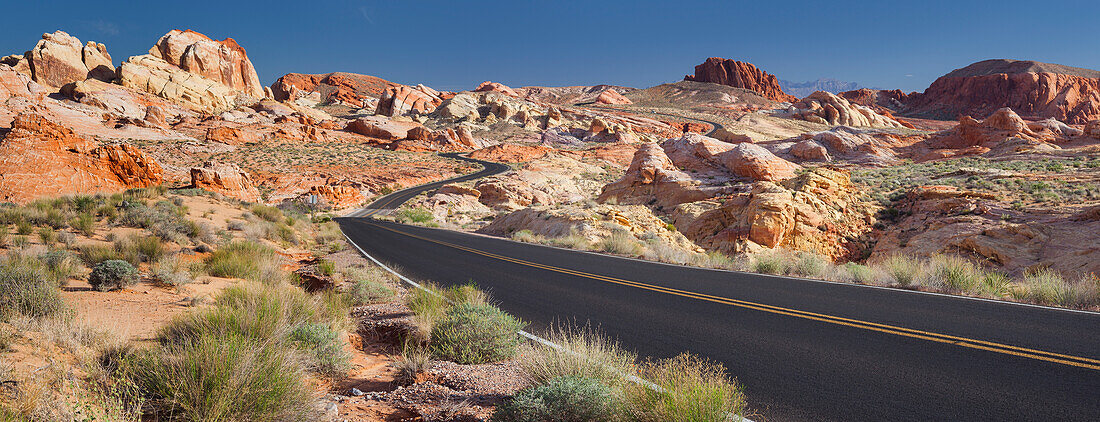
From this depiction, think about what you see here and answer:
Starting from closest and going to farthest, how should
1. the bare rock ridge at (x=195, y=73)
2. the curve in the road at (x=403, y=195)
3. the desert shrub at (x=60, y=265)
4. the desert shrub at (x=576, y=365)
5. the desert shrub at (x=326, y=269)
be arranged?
the desert shrub at (x=576, y=365) → the desert shrub at (x=60, y=265) → the desert shrub at (x=326, y=269) → the curve in the road at (x=403, y=195) → the bare rock ridge at (x=195, y=73)

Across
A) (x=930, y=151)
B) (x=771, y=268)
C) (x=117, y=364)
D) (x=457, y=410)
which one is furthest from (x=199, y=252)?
(x=930, y=151)

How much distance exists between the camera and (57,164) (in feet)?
58.2

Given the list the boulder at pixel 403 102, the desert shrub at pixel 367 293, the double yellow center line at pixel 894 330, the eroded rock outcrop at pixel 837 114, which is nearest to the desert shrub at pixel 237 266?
the desert shrub at pixel 367 293

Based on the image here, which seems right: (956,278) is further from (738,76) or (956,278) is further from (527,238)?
(738,76)

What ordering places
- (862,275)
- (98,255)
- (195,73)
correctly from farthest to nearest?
(195,73) → (862,275) → (98,255)

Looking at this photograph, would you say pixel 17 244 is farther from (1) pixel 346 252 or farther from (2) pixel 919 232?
(2) pixel 919 232

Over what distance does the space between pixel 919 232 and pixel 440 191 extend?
37.8 metres

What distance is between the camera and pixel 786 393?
3752 mm

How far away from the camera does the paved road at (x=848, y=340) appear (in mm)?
3402

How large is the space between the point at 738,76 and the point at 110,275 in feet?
572

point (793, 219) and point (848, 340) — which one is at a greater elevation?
point (793, 219)

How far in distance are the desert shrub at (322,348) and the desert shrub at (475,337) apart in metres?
0.98

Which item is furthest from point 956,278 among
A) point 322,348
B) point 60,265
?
point 60,265

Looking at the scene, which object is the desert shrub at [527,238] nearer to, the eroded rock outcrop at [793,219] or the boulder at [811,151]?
the eroded rock outcrop at [793,219]
